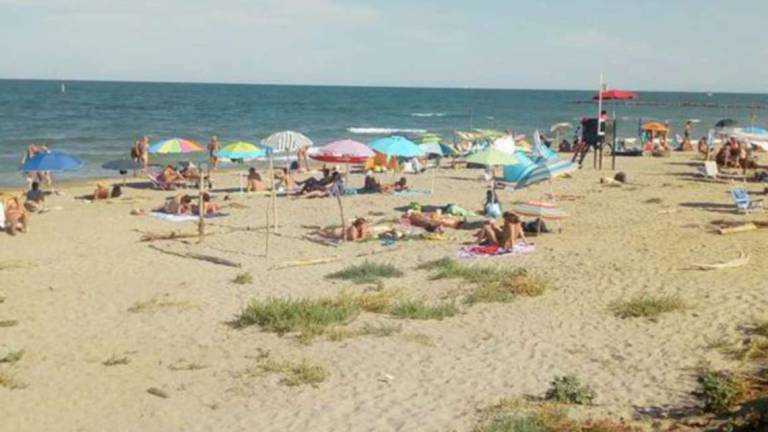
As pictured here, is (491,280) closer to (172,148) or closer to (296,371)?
(296,371)

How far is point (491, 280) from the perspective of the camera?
11.6m

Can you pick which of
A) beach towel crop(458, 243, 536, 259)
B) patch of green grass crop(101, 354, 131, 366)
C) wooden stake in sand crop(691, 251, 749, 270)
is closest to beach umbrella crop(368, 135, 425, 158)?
beach towel crop(458, 243, 536, 259)

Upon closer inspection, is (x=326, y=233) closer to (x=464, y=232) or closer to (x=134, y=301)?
(x=464, y=232)

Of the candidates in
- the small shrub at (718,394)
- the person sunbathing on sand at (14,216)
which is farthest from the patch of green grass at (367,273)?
the person sunbathing on sand at (14,216)

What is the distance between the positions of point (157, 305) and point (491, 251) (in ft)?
18.9

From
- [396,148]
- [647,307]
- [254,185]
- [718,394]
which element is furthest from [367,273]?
[254,185]

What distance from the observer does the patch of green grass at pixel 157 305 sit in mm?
10531

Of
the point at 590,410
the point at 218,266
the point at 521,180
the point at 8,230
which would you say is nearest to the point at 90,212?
the point at 8,230

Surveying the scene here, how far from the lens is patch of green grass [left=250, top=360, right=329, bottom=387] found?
7949mm

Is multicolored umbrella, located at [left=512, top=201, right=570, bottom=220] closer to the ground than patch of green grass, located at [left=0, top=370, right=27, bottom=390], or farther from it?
farther from it

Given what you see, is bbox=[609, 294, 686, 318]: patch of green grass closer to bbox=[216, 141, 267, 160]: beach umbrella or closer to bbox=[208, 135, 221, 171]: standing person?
bbox=[216, 141, 267, 160]: beach umbrella

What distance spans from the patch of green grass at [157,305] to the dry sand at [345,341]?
63mm

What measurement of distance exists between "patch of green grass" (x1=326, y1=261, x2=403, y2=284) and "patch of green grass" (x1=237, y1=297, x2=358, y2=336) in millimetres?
1687

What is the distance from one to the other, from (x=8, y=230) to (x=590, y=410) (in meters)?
13.0
